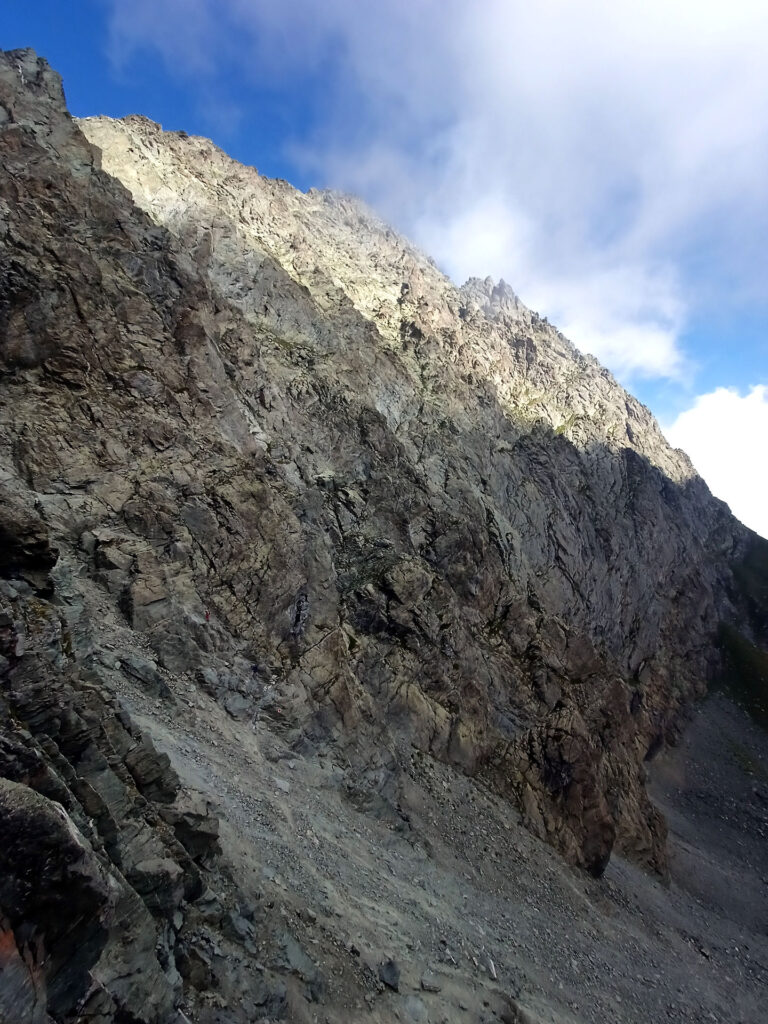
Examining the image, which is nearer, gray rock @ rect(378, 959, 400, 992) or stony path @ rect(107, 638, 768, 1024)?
gray rock @ rect(378, 959, 400, 992)

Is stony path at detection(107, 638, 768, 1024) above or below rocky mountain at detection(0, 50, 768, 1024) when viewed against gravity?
below

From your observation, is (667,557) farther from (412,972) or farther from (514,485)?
(412,972)

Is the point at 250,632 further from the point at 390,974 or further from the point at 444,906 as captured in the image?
the point at 390,974

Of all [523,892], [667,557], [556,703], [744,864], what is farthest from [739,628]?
[523,892]

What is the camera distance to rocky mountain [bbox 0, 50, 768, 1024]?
33.8ft

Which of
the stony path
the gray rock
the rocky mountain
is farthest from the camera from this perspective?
the stony path

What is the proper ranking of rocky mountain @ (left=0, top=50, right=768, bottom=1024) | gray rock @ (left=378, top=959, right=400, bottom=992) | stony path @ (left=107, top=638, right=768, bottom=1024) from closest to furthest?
rocky mountain @ (left=0, top=50, right=768, bottom=1024), gray rock @ (left=378, top=959, right=400, bottom=992), stony path @ (left=107, top=638, right=768, bottom=1024)

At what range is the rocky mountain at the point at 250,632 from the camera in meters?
10.3

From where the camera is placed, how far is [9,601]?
11461 millimetres

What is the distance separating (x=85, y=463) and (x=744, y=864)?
7540 centimetres

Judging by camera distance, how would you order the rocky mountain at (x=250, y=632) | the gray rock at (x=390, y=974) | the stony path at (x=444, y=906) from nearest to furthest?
the rocky mountain at (x=250, y=632) → the gray rock at (x=390, y=974) → the stony path at (x=444, y=906)

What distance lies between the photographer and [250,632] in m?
29.5

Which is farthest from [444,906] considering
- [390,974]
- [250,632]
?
[250,632]

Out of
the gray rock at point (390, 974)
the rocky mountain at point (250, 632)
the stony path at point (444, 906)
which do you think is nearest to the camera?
the rocky mountain at point (250, 632)
